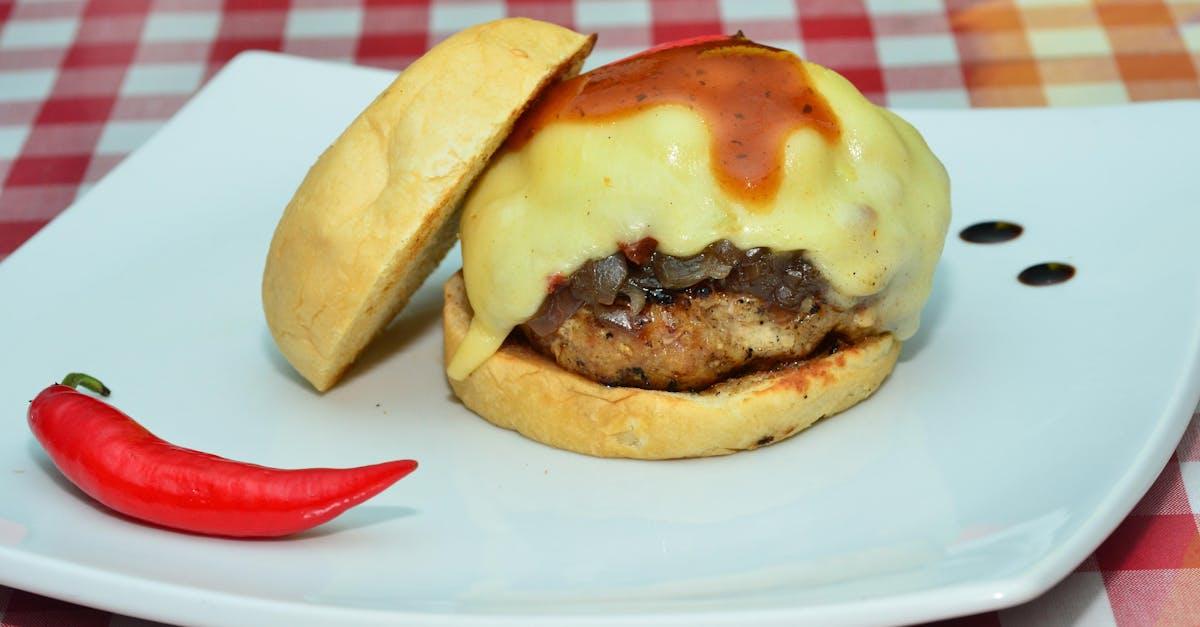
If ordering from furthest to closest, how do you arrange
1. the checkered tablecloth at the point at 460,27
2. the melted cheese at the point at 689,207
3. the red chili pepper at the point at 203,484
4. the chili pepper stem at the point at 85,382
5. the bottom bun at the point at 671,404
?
the checkered tablecloth at the point at 460,27 < the chili pepper stem at the point at 85,382 < the bottom bun at the point at 671,404 < the melted cheese at the point at 689,207 < the red chili pepper at the point at 203,484

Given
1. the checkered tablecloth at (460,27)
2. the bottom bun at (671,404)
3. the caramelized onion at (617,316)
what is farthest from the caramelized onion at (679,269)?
the checkered tablecloth at (460,27)

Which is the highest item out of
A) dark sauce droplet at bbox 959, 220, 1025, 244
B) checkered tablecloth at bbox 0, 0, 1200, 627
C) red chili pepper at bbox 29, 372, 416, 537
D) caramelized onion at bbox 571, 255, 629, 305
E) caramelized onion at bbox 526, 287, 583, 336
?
caramelized onion at bbox 571, 255, 629, 305

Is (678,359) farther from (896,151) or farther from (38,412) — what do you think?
(38,412)

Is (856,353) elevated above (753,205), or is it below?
below

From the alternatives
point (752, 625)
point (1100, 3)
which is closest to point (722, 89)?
point (752, 625)

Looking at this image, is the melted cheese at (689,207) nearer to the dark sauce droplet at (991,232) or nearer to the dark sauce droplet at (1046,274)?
the dark sauce droplet at (1046,274)

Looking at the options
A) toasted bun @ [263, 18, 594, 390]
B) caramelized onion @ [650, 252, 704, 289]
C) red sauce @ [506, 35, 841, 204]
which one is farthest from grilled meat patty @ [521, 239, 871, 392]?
toasted bun @ [263, 18, 594, 390]

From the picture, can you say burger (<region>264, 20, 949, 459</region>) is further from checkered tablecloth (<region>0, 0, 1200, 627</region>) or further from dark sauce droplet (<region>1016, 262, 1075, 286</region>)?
checkered tablecloth (<region>0, 0, 1200, 627</region>)
